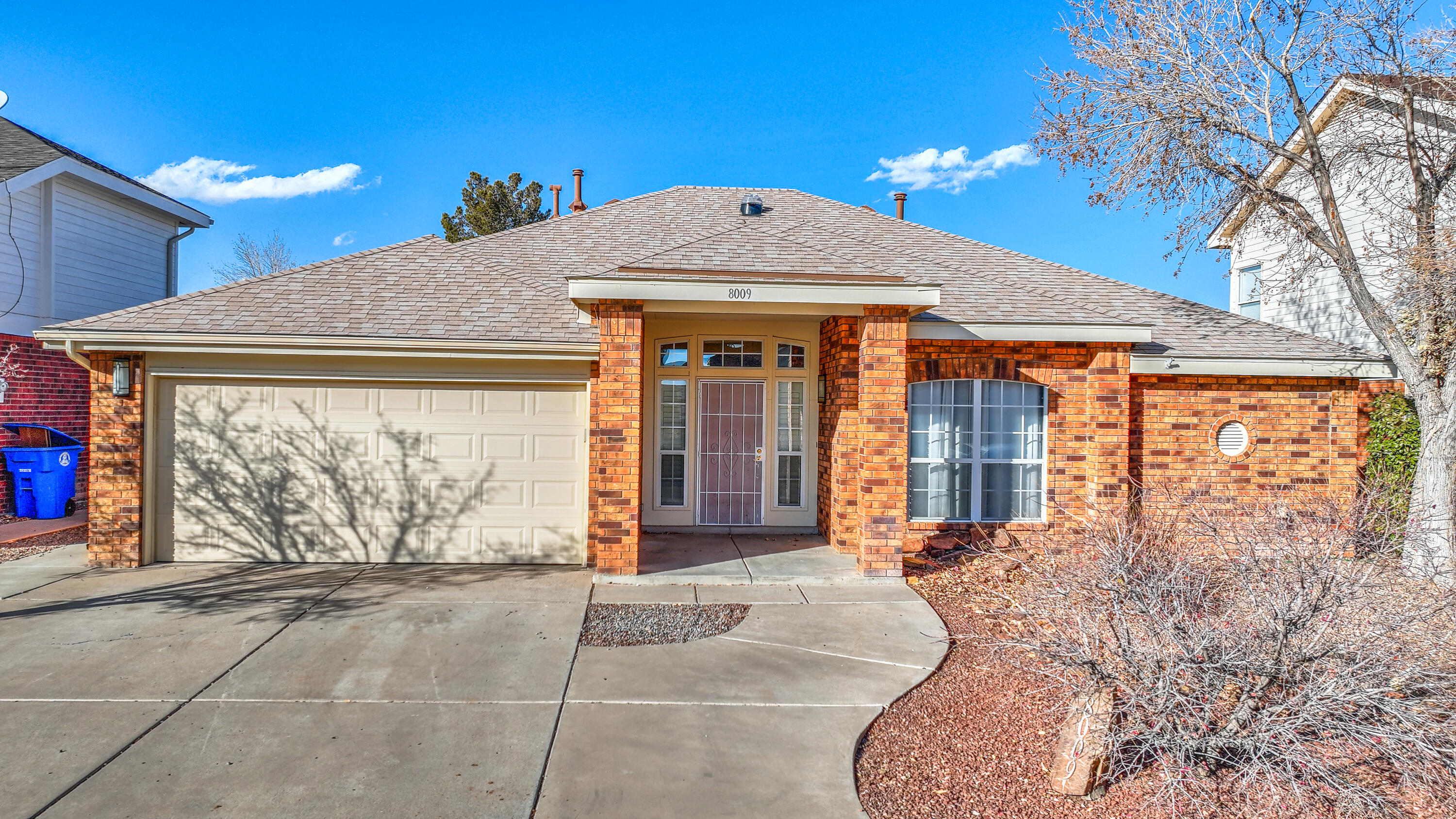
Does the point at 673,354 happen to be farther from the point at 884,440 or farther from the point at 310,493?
the point at 310,493

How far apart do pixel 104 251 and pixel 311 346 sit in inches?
316

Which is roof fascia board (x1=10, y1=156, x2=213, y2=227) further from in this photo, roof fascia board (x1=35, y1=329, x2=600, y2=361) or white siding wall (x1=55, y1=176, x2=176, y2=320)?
roof fascia board (x1=35, y1=329, x2=600, y2=361)

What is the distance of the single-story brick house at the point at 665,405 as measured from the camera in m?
7.51

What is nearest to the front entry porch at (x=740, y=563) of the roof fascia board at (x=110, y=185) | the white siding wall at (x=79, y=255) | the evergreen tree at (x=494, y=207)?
the white siding wall at (x=79, y=255)

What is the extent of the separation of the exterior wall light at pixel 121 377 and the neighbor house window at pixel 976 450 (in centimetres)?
846

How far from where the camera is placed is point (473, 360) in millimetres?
7930

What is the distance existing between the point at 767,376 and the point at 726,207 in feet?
11.9

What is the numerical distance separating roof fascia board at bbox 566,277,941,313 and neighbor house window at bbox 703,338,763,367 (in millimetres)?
2346

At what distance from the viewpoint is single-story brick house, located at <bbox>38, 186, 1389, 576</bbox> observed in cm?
751

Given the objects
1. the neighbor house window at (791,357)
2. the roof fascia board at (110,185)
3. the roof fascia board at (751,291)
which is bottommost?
the neighbor house window at (791,357)

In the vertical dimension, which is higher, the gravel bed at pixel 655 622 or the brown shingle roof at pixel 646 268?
the brown shingle roof at pixel 646 268

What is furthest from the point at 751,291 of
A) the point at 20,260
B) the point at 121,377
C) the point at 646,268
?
the point at 20,260

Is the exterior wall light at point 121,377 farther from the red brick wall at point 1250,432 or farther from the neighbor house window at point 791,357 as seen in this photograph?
the red brick wall at point 1250,432

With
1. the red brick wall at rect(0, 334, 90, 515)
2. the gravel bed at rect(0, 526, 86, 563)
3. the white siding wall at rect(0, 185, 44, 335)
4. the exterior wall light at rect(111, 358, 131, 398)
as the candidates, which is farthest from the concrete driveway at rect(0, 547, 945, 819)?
the white siding wall at rect(0, 185, 44, 335)
